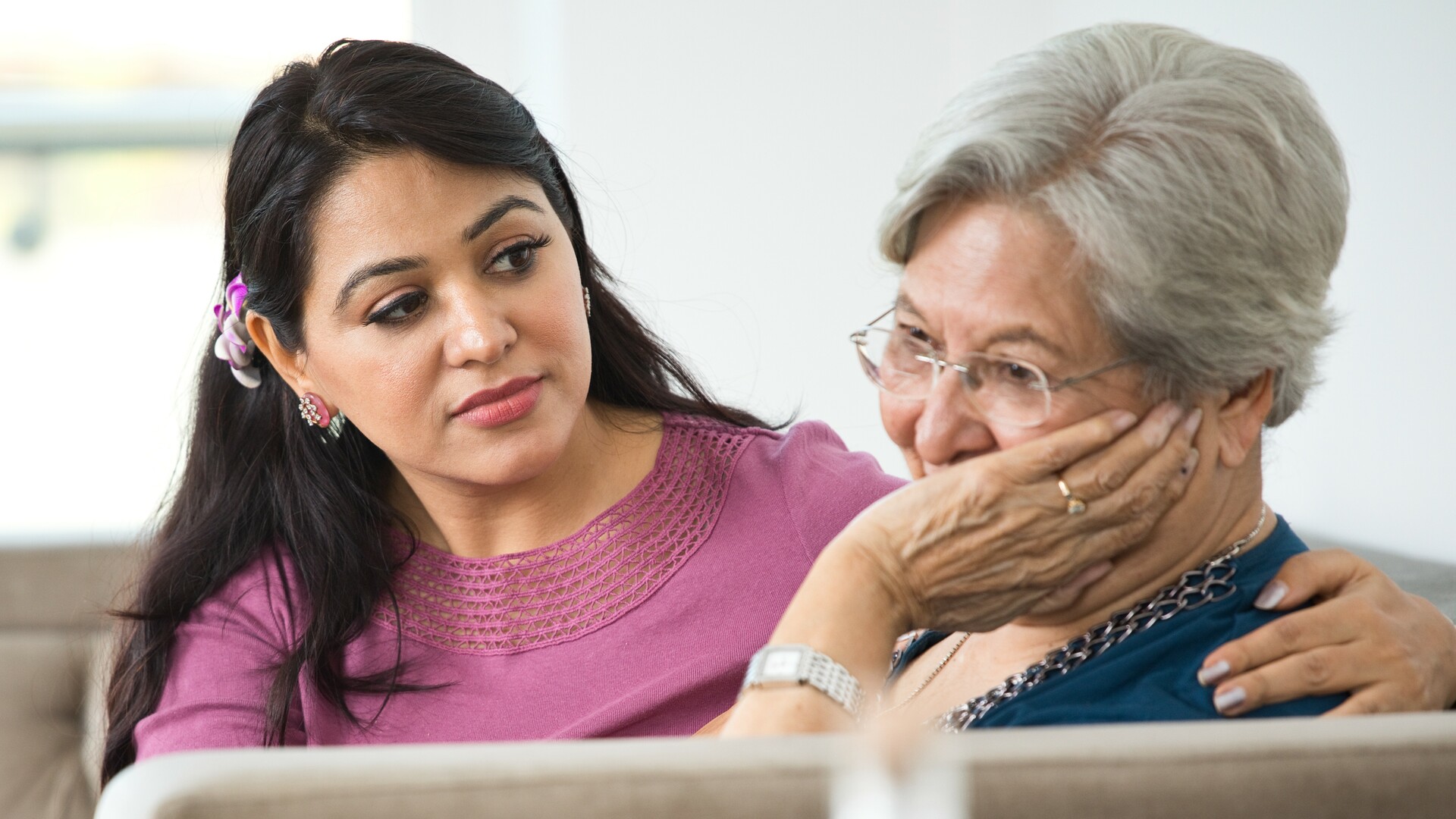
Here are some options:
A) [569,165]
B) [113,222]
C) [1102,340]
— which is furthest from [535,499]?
[113,222]

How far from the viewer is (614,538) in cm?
180

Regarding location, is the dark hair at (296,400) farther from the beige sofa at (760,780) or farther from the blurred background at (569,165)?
the blurred background at (569,165)

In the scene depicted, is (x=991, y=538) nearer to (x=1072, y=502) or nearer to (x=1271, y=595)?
(x=1072, y=502)

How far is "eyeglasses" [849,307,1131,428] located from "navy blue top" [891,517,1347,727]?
0.67 ft

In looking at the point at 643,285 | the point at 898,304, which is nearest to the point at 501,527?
the point at 898,304

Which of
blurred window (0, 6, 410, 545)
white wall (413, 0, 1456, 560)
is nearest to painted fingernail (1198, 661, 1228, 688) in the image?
white wall (413, 0, 1456, 560)

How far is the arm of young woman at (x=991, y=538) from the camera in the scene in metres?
1.07

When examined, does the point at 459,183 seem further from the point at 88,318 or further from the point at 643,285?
the point at 88,318

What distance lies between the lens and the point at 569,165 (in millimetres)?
3059

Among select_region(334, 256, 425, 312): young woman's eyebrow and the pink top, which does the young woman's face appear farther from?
the pink top

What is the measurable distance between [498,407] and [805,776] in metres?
0.97

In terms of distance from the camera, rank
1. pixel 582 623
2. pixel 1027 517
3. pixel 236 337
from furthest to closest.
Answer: pixel 236 337 → pixel 582 623 → pixel 1027 517

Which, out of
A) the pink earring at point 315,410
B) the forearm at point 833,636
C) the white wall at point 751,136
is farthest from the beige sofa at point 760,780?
the white wall at point 751,136

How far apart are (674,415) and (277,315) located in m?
0.57
